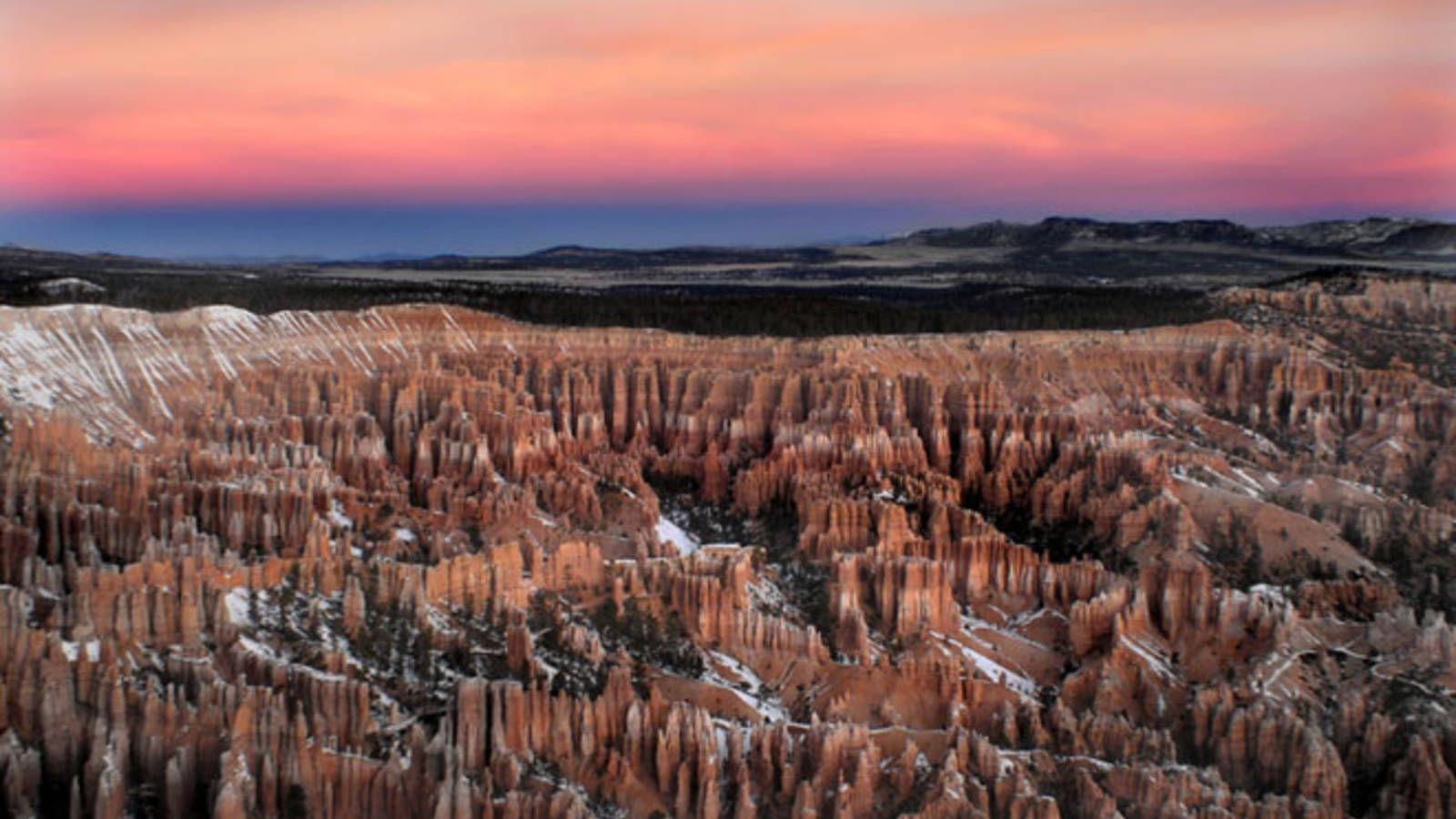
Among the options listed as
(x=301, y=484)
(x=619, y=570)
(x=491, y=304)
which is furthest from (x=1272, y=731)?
(x=491, y=304)

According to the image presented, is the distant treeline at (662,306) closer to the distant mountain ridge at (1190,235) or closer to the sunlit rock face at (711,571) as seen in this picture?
the sunlit rock face at (711,571)

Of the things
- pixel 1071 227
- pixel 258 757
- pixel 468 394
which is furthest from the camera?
pixel 1071 227

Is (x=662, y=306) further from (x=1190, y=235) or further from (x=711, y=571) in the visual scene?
(x=1190, y=235)

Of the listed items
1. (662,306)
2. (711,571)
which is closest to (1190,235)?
(662,306)

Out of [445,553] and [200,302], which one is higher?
[200,302]

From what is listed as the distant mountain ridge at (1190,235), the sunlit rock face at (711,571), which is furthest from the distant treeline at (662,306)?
the distant mountain ridge at (1190,235)

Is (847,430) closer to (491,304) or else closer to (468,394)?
(468,394)

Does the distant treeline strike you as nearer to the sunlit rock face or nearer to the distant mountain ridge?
the sunlit rock face
